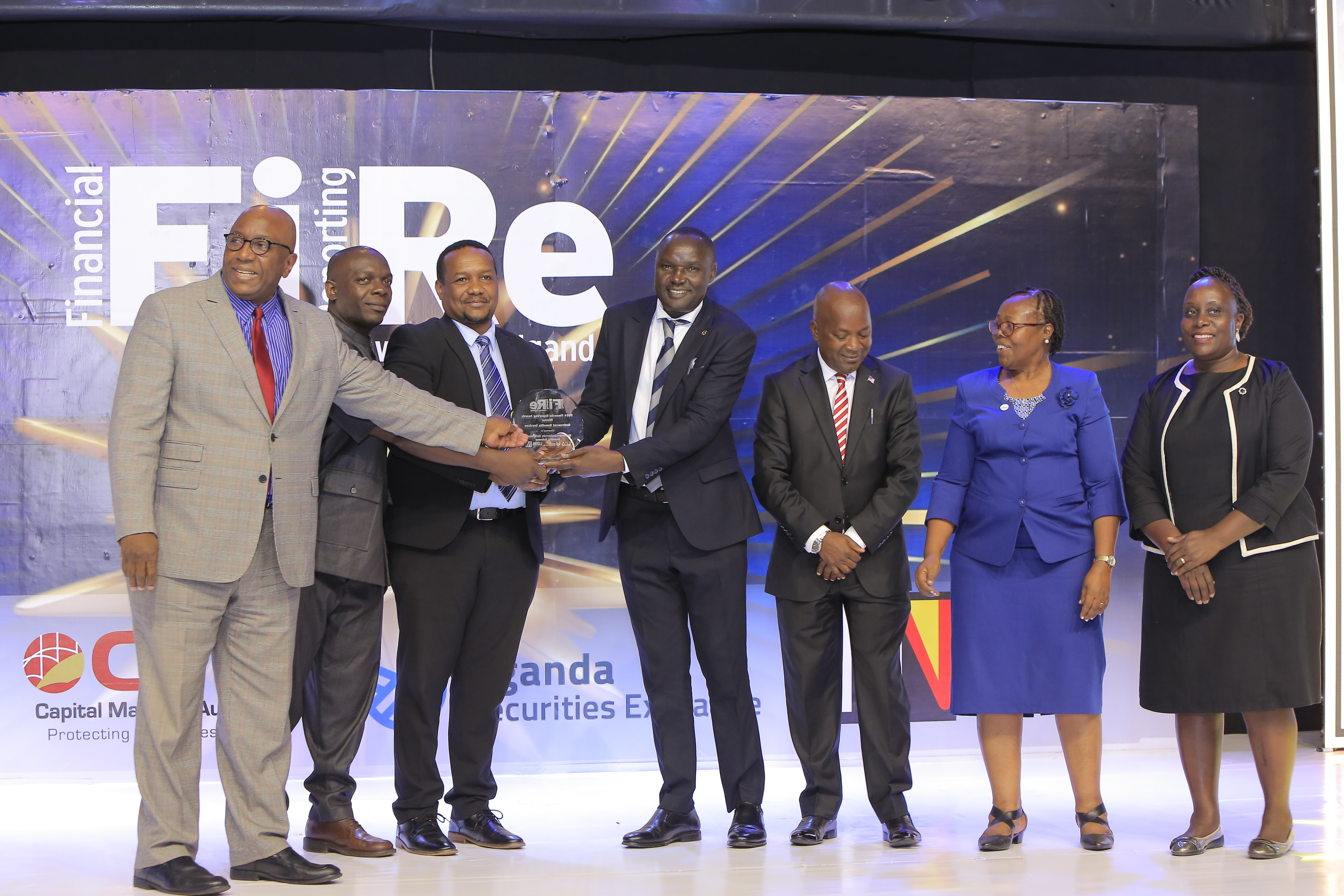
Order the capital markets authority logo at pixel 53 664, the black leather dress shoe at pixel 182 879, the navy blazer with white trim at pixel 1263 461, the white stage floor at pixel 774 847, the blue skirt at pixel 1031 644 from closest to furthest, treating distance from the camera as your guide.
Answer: the black leather dress shoe at pixel 182 879 < the white stage floor at pixel 774 847 < the navy blazer with white trim at pixel 1263 461 < the blue skirt at pixel 1031 644 < the capital markets authority logo at pixel 53 664

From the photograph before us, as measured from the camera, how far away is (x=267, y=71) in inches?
201

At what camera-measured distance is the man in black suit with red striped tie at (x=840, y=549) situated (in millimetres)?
3777

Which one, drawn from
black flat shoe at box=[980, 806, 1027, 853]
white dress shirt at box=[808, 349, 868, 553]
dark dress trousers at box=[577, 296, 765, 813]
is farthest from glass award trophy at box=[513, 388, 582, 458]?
black flat shoe at box=[980, 806, 1027, 853]

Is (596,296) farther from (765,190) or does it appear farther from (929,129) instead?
(929,129)

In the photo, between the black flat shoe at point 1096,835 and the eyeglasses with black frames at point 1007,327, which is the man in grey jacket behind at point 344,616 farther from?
the black flat shoe at point 1096,835

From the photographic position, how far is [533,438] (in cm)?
374

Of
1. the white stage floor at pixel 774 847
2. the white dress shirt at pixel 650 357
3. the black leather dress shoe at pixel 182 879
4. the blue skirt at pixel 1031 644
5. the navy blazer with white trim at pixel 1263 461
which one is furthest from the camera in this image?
the white dress shirt at pixel 650 357

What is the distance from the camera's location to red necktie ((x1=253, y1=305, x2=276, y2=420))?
11.0 ft

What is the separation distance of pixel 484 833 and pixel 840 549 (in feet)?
5.14

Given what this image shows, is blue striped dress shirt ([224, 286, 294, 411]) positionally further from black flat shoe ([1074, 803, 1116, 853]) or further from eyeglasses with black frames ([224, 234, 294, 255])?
black flat shoe ([1074, 803, 1116, 853])

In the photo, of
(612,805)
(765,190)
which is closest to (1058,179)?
(765,190)

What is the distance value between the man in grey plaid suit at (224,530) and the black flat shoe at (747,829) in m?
1.30

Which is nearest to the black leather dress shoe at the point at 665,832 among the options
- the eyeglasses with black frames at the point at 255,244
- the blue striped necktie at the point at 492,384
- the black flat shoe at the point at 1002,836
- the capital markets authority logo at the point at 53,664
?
the black flat shoe at the point at 1002,836

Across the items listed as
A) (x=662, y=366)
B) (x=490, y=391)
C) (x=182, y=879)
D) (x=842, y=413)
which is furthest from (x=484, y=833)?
(x=842, y=413)
